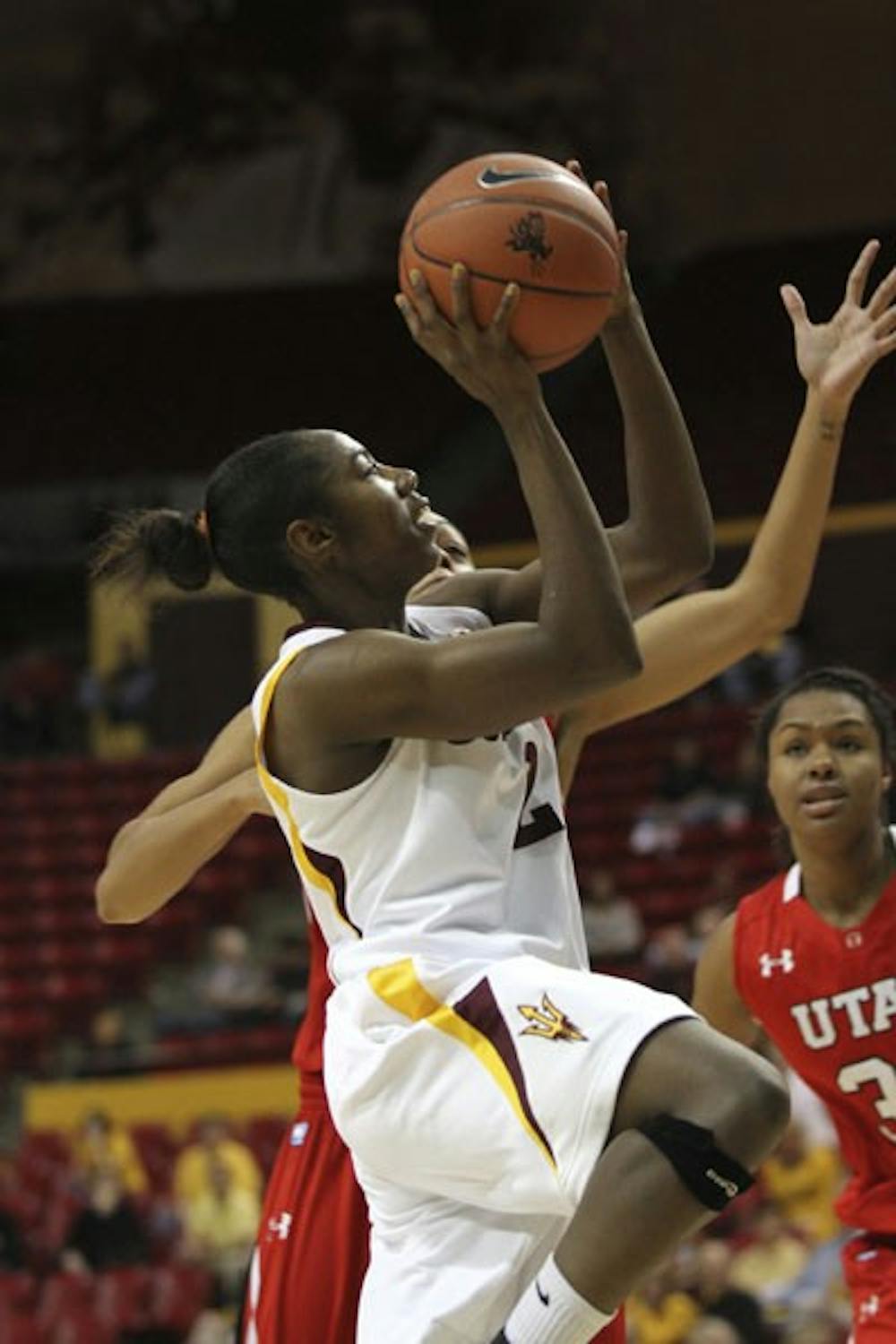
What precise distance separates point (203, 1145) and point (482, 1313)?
8201mm

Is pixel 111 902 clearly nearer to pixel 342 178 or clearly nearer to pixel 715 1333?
pixel 715 1333

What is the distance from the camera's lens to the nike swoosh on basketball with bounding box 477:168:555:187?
345 centimetres

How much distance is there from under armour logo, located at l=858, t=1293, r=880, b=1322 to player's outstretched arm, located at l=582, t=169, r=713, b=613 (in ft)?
4.57

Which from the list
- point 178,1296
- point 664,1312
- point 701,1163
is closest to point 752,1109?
point 701,1163

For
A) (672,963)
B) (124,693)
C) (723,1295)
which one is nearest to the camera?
(723,1295)

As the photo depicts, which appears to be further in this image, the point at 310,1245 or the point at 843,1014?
the point at 843,1014

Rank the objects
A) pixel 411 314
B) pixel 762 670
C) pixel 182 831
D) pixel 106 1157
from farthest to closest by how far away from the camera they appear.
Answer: pixel 762 670, pixel 106 1157, pixel 182 831, pixel 411 314

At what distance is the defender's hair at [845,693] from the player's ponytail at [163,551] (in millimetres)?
1423

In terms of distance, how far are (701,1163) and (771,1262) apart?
18.0 feet

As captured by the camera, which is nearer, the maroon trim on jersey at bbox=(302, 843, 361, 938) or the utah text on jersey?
the maroon trim on jersey at bbox=(302, 843, 361, 938)

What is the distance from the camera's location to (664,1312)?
26.8 ft

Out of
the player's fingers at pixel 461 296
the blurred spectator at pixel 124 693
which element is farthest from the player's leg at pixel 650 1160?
the blurred spectator at pixel 124 693

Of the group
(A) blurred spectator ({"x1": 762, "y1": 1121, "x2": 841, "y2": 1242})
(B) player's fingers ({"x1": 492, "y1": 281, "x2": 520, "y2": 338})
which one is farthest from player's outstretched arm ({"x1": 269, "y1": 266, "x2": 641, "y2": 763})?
(A) blurred spectator ({"x1": 762, "y1": 1121, "x2": 841, "y2": 1242})

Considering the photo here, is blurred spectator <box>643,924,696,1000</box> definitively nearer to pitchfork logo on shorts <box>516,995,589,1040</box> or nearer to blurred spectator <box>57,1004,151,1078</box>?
blurred spectator <box>57,1004,151,1078</box>
